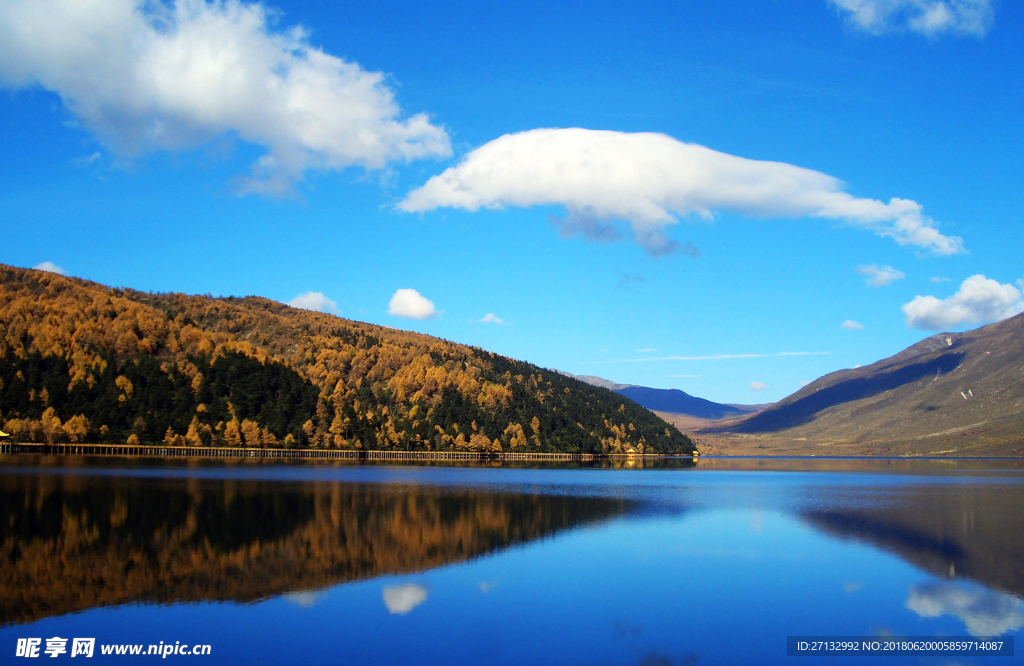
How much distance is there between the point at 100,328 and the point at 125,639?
157538 mm

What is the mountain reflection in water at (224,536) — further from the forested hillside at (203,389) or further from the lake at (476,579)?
the forested hillside at (203,389)

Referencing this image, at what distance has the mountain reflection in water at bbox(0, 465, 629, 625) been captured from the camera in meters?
23.8

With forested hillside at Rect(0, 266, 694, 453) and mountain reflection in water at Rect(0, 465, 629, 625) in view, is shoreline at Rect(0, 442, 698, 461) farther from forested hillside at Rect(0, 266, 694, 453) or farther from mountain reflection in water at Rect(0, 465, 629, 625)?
mountain reflection in water at Rect(0, 465, 629, 625)

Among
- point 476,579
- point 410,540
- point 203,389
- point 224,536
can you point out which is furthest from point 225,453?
point 476,579

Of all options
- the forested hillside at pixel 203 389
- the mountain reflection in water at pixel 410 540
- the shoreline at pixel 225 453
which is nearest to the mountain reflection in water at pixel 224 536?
the mountain reflection in water at pixel 410 540

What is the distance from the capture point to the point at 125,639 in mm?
18969

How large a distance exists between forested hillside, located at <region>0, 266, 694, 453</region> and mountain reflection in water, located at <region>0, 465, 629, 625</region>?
92040mm

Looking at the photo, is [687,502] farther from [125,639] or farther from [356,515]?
[125,639]

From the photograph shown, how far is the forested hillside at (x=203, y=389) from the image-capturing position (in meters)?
141

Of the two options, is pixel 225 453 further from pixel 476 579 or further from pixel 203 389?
pixel 476 579

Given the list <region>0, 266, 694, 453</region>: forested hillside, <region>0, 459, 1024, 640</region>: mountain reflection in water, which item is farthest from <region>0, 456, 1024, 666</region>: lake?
<region>0, 266, 694, 453</region>: forested hillside

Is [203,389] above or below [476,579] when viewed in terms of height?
above

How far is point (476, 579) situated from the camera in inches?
1082

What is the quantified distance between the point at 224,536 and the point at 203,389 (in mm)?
132758
